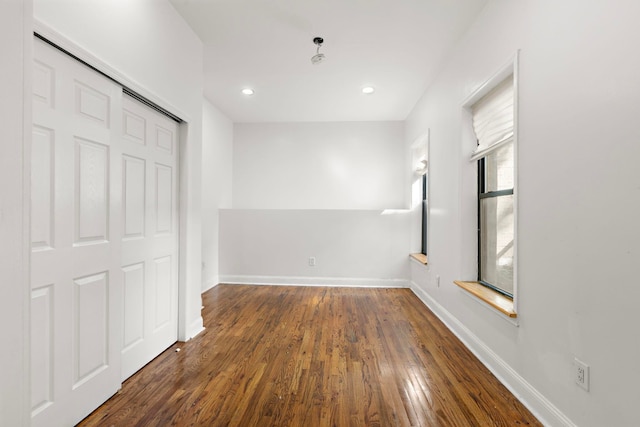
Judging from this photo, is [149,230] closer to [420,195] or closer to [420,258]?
[420,258]

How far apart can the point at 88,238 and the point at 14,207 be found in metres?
0.79

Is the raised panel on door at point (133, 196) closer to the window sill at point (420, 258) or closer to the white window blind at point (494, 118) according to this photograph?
the white window blind at point (494, 118)

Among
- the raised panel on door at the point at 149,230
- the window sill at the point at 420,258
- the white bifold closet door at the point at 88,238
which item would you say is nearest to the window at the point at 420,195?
the window sill at the point at 420,258

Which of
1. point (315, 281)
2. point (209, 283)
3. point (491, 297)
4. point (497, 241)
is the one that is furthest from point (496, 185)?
point (209, 283)

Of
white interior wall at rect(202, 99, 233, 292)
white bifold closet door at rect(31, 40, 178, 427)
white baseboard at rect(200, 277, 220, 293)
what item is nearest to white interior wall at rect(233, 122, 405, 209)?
white interior wall at rect(202, 99, 233, 292)

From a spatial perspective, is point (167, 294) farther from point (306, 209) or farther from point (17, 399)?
point (306, 209)

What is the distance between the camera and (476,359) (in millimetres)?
2322

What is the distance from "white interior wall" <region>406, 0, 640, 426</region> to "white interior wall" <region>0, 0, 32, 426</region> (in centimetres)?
215

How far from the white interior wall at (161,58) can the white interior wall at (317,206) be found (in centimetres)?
211

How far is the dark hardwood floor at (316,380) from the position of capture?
5.41 feet

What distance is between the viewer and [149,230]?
2201 mm

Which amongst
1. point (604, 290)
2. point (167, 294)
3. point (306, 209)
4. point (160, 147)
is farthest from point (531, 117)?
point (306, 209)

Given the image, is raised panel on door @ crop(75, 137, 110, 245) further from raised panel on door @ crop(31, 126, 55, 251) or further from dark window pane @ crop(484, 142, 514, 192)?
dark window pane @ crop(484, 142, 514, 192)

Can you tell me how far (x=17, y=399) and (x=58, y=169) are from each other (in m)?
1.01
